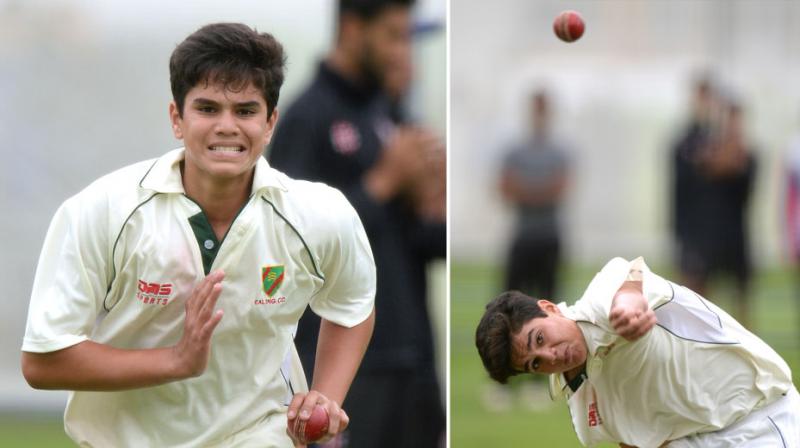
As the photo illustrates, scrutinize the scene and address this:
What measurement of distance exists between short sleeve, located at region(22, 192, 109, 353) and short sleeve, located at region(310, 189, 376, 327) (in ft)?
2.09

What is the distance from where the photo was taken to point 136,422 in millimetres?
3834

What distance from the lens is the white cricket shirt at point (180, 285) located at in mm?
3623

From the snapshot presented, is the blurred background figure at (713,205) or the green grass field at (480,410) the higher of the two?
the blurred background figure at (713,205)

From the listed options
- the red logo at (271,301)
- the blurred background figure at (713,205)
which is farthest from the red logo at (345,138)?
the blurred background figure at (713,205)

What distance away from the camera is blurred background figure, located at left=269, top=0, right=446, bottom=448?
512 cm

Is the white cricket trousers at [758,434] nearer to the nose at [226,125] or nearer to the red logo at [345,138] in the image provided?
the red logo at [345,138]

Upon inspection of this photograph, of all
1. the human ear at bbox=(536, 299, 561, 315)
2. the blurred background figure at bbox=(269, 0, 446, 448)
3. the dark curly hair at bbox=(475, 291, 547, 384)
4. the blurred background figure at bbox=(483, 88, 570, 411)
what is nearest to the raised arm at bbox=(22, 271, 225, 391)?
the dark curly hair at bbox=(475, 291, 547, 384)

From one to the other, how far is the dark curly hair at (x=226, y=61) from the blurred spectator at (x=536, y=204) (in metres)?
6.13

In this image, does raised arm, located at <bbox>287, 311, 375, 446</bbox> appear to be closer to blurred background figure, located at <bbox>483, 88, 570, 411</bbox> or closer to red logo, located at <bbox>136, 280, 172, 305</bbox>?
red logo, located at <bbox>136, 280, 172, 305</bbox>

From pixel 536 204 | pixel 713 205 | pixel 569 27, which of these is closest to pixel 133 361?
pixel 569 27

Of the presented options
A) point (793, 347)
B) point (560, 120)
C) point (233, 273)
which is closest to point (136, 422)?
point (233, 273)

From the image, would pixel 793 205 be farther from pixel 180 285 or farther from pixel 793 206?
pixel 180 285

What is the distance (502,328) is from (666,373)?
52 cm

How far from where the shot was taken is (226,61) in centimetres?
378
